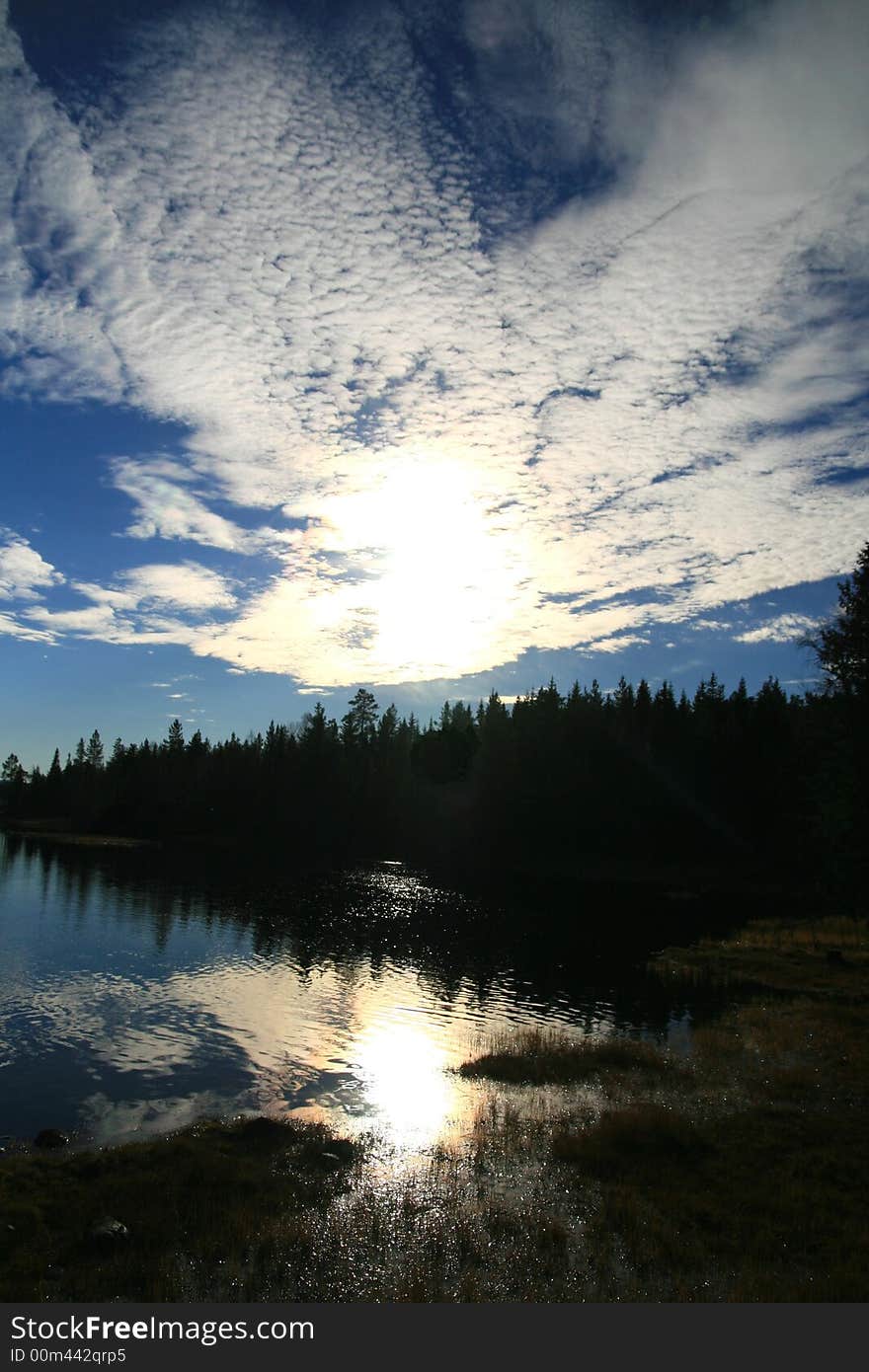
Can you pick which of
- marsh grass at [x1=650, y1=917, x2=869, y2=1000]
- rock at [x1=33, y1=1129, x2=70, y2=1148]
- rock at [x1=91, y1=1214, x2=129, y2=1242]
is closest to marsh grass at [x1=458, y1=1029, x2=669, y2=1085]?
rock at [x1=33, y1=1129, x2=70, y2=1148]

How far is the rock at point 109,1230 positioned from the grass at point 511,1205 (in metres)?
0.12

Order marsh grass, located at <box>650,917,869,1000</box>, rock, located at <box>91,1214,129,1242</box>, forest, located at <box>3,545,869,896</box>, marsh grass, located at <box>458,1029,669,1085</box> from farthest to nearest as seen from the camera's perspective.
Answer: forest, located at <box>3,545,869,896</box> → marsh grass, located at <box>650,917,869,1000</box> → marsh grass, located at <box>458,1029,669,1085</box> → rock, located at <box>91,1214,129,1242</box>

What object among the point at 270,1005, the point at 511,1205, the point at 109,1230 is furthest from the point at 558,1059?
the point at 109,1230

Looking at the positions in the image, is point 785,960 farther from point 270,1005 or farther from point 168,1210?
point 168,1210

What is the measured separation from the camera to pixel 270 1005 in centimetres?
3700

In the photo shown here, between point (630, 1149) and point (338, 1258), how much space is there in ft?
29.1

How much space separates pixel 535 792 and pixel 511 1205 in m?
115

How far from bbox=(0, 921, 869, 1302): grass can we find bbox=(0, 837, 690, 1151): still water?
114 inches

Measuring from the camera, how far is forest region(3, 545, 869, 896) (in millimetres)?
123312

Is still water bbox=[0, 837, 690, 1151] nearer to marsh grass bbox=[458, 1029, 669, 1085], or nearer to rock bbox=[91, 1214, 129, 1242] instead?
marsh grass bbox=[458, 1029, 669, 1085]

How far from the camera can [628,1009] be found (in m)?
38.2

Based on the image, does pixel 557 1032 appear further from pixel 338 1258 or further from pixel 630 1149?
pixel 338 1258

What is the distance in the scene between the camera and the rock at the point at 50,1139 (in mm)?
19781

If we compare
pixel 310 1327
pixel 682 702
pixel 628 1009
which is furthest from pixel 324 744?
pixel 310 1327
